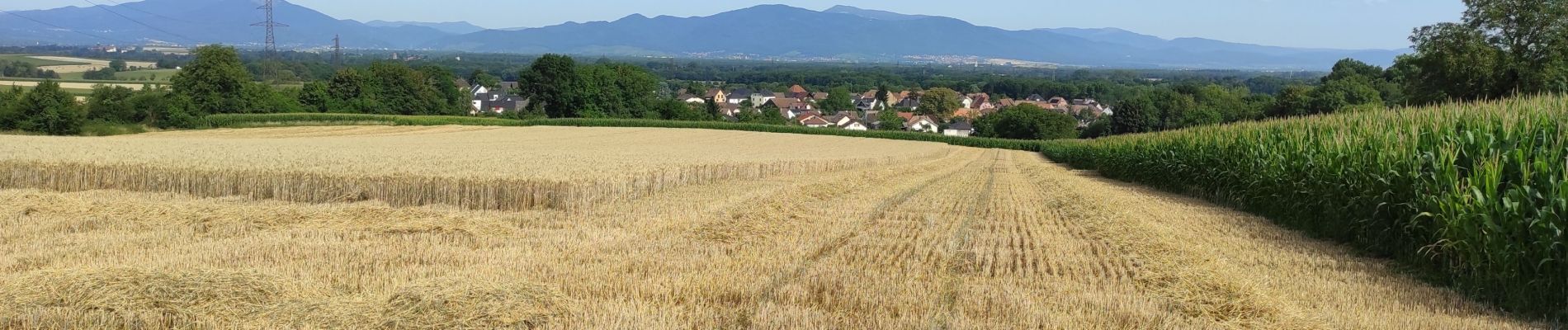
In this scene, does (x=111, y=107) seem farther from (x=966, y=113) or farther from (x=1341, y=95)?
(x=966, y=113)

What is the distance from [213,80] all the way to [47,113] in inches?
915

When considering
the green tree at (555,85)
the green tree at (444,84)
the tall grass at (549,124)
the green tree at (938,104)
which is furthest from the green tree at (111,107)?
the green tree at (938,104)

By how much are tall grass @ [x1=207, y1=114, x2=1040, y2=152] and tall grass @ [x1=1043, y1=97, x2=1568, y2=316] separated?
5596cm

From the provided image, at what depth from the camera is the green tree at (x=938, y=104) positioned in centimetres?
16788

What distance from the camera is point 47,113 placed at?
158 feet

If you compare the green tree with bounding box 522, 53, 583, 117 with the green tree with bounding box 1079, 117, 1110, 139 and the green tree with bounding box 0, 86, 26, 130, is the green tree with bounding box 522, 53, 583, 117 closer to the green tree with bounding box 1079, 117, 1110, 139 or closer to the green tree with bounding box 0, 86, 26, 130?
the green tree with bounding box 0, 86, 26, 130

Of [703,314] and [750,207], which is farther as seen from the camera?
[750,207]

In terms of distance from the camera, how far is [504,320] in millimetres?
6387

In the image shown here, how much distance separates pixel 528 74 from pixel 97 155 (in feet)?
272

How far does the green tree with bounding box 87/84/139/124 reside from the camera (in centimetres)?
5378

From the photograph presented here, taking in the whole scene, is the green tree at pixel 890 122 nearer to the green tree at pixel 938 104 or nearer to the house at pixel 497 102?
the green tree at pixel 938 104

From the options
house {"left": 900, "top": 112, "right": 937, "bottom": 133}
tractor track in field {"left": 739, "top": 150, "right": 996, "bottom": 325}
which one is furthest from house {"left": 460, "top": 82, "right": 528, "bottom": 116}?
tractor track in field {"left": 739, "top": 150, "right": 996, "bottom": 325}

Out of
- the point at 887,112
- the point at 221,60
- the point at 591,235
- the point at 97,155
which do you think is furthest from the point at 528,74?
the point at 591,235

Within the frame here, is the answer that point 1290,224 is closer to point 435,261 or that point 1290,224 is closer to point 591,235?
point 591,235
